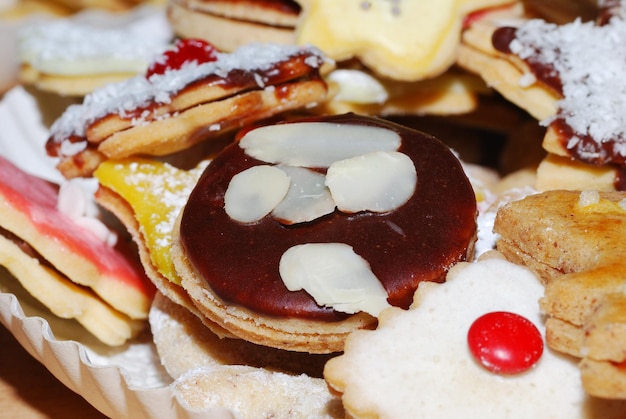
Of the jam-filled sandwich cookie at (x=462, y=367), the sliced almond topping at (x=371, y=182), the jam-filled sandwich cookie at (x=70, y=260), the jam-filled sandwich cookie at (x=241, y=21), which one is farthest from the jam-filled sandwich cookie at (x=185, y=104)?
the jam-filled sandwich cookie at (x=462, y=367)

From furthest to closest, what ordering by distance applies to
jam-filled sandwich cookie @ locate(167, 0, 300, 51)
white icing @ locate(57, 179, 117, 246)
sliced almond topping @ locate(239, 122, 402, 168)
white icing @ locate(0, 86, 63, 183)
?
white icing @ locate(0, 86, 63, 183), jam-filled sandwich cookie @ locate(167, 0, 300, 51), white icing @ locate(57, 179, 117, 246), sliced almond topping @ locate(239, 122, 402, 168)

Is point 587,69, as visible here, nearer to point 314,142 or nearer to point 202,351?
point 314,142

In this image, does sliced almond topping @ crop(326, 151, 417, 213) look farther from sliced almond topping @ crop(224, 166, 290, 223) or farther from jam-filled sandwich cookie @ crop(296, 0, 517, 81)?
jam-filled sandwich cookie @ crop(296, 0, 517, 81)

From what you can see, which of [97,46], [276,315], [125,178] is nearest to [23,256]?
[125,178]

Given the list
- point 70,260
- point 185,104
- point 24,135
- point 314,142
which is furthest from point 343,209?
point 24,135

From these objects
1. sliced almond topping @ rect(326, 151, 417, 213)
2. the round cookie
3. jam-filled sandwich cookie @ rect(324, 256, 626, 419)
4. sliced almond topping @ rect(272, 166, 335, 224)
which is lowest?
the round cookie

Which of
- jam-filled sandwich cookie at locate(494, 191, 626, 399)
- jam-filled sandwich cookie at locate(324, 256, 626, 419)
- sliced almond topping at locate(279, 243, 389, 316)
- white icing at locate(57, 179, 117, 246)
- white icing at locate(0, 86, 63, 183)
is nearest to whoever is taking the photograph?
jam-filled sandwich cookie at locate(494, 191, 626, 399)

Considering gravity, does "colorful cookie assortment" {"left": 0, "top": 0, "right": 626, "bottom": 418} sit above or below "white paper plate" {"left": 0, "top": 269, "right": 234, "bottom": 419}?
above

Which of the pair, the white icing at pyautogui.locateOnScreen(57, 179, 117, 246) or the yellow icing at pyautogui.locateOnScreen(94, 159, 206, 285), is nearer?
the yellow icing at pyautogui.locateOnScreen(94, 159, 206, 285)

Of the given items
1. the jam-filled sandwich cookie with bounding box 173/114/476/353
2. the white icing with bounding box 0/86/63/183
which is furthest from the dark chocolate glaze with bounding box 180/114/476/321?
the white icing with bounding box 0/86/63/183
